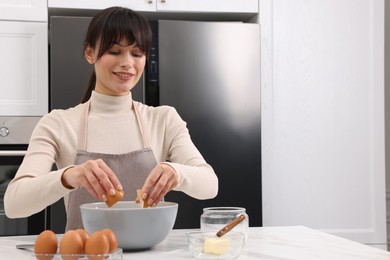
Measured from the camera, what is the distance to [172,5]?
2.88m

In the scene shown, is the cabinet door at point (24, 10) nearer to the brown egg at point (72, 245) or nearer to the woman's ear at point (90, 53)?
the woman's ear at point (90, 53)

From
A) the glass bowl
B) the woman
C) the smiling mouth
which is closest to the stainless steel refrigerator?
the woman

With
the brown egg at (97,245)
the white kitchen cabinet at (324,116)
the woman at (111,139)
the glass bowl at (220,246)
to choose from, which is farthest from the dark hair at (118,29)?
the white kitchen cabinet at (324,116)

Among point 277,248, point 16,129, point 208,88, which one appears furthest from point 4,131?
point 277,248

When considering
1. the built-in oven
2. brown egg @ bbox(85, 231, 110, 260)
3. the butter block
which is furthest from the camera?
the built-in oven

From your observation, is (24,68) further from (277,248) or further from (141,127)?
(277,248)

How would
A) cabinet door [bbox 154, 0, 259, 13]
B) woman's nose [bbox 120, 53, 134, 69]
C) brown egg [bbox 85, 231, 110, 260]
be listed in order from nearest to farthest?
brown egg [bbox 85, 231, 110, 260], woman's nose [bbox 120, 53, 134, 69], cabinet door [bbox 154, 0, 259, 13]

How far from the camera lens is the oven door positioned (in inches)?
106

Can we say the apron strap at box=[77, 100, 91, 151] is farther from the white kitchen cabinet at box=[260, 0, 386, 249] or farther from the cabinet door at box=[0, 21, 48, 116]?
the white kitchen cabinet at box=[260, 0, 386, 249]

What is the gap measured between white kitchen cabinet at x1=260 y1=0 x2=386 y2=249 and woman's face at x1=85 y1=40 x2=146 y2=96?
1242mm

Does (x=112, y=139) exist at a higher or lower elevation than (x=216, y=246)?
higher

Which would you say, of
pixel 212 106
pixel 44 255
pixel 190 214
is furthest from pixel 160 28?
pixel 44 255

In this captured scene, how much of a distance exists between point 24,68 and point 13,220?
0.64m

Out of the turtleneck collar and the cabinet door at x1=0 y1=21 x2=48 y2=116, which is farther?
the cabinet door at x1=0 y1=21 x2=48 y2=116
